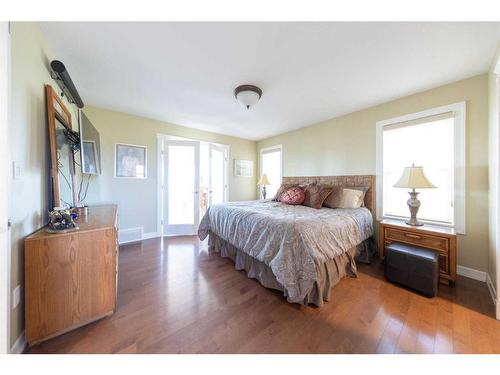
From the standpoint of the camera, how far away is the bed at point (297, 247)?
4.92 feet

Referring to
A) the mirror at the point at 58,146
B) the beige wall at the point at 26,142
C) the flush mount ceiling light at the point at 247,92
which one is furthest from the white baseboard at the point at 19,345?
the flush mount ceiling light at the point at 247,92

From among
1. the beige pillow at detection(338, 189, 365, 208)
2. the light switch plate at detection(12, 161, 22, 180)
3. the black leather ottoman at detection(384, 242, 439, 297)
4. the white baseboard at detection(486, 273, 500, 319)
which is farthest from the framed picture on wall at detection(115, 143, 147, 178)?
the white baseboard at detection(486, 273, 500, 319)

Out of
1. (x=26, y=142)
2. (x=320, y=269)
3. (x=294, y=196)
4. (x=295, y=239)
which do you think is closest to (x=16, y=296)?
(x=26, y=142)

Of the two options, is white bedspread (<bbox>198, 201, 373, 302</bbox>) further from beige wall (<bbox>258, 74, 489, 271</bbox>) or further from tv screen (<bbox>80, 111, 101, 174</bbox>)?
tv screen (<bbox>80, 111, 101, 174</bbox>)

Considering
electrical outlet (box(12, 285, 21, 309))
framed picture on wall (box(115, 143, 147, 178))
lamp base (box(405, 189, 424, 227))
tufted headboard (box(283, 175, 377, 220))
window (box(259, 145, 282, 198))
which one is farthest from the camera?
window (box(259, 145, 282, 198))

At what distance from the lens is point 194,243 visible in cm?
324

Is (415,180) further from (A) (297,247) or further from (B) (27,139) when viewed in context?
(B) (27,139)

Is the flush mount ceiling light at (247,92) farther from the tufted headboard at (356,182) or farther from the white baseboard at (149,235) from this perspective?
the white baseboard at (149,235)

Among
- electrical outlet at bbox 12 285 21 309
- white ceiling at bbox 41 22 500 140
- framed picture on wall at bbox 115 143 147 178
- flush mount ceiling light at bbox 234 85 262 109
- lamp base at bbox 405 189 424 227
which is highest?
white ceiling at bbox 41 22 500 140

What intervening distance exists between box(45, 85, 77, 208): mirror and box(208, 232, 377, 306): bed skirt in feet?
6.02

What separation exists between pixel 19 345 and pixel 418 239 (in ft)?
11.5

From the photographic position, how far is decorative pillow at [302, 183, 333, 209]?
2725 mm

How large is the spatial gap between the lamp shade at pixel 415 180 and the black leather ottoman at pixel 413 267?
683 millimetres
